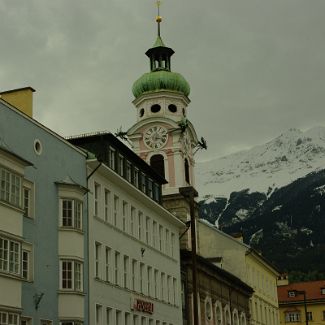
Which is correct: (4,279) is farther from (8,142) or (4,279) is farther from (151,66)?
(151,66)

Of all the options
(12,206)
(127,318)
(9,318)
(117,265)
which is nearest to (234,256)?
(127,318)

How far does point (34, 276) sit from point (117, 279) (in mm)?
11060

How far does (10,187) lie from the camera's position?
3569 centimetres

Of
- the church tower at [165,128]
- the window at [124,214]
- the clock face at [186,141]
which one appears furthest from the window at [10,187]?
the clock face at [186,141]

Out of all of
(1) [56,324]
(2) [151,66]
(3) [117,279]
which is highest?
(2) [151,66]

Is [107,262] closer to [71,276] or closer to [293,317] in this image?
[71,276]

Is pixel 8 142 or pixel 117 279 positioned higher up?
pixel 8 142

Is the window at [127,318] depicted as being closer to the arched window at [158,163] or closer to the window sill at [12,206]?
the window sill at [12,206]

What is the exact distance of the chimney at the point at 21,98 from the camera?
143ft

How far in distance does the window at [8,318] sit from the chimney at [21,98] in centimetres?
1261

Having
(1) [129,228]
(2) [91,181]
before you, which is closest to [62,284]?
(2) [91,181]

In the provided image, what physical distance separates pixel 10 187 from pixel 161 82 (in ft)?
198

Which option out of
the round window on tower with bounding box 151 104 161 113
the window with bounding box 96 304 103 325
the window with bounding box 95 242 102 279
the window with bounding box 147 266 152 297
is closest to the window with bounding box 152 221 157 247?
the window with bounding box 147 266 152 297

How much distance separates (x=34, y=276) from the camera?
3850cm
